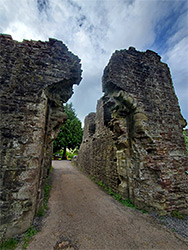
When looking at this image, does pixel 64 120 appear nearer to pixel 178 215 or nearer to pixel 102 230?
pixel 102 230

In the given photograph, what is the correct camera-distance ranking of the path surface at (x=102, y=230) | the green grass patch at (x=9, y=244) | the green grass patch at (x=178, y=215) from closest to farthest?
the green grass patch at (x=9, y=244), the path surface at (x=102, y=230), the green grass patch at (x=178, y=215)

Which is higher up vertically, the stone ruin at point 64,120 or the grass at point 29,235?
the stone ruin at point 64,120

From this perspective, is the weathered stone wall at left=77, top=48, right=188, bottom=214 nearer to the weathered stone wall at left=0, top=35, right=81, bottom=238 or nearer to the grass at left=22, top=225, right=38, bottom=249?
the weathered stone wall at left=0, top=35, right=81, bottom=238

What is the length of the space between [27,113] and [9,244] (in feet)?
8.84

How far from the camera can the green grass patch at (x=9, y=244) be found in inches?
83.0

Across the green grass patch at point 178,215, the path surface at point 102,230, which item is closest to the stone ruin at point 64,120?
the green grass patch at point 178,215

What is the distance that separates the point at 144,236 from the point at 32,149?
10.5 feet

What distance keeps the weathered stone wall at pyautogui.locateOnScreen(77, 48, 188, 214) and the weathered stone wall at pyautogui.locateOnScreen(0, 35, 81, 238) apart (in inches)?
71.5

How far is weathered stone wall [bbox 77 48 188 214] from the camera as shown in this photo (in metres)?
3.59

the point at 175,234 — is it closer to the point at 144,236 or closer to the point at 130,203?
the point at 144,236

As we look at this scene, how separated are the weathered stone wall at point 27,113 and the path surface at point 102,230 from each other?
627 millimetres

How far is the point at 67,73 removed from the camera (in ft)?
12.0

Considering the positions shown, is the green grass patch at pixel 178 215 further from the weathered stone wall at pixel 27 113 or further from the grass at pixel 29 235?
the weathered stone wall at pixel 27 113

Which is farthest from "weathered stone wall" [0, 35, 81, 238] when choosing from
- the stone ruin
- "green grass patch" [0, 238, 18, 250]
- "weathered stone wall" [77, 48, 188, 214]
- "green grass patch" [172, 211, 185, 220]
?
"green grass patch" [172, 211, 185, 220]
